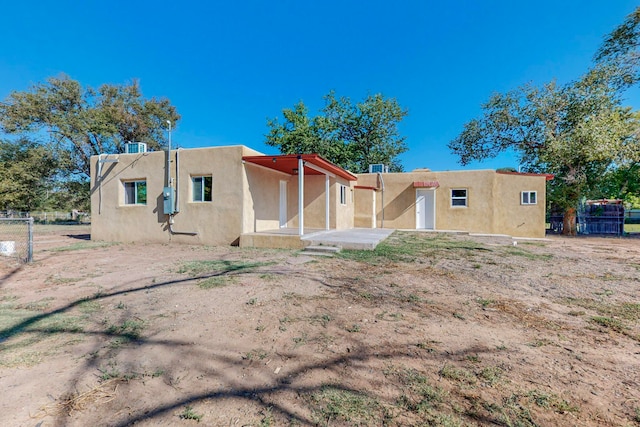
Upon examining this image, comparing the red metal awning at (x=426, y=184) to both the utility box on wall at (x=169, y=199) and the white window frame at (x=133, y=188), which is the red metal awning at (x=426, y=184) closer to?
the utility box on wall at (x=169, y=199)

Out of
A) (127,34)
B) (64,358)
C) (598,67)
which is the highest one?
(127,34)

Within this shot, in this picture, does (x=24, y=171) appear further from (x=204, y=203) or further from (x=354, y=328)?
(x=354, y=328)

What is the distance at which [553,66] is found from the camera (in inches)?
656

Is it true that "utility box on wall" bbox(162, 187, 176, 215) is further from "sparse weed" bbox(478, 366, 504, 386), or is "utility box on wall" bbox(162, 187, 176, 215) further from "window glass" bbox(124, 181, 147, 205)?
"sparse weed" bbox(478, 366, 504, 386)

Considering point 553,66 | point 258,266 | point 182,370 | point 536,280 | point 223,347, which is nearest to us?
point 182,370

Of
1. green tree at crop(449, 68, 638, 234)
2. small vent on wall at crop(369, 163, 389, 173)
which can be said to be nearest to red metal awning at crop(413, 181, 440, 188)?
small vent on wall at crop(369, 163, 389, 173)

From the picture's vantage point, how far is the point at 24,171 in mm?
20344

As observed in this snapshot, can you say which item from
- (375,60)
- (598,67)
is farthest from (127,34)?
(598,67)

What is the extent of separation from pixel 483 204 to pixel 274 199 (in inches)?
408

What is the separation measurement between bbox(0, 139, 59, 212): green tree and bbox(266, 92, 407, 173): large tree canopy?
16672 millimetres

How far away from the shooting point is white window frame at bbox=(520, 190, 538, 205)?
13805 mm

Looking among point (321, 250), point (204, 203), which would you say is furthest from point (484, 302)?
point (204, 203)

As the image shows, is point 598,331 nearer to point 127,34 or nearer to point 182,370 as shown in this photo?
point 182,370

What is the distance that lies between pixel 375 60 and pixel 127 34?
61.5 feet
